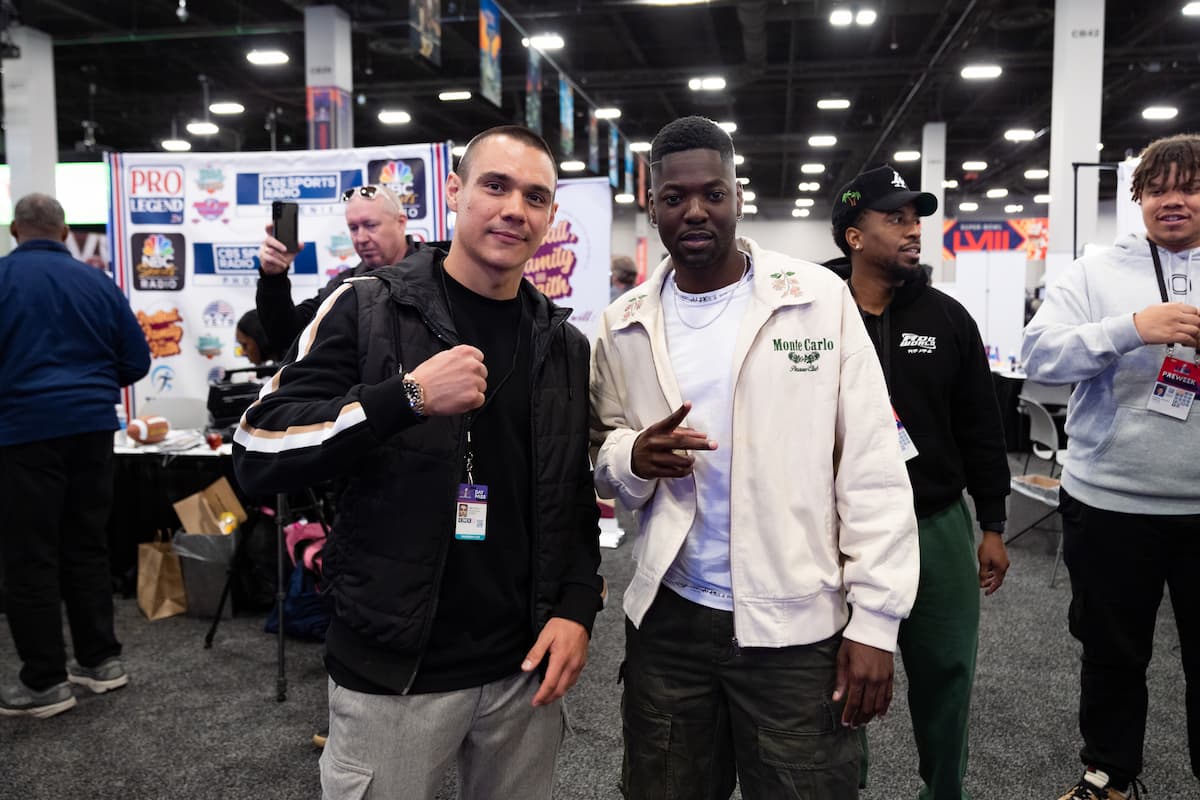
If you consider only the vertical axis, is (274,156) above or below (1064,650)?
above

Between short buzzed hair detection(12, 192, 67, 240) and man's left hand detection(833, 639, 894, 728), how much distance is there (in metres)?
3.40

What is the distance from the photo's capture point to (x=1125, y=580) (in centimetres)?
220

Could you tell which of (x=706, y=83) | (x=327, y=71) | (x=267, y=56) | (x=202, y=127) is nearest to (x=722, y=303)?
(x=327, y=71)

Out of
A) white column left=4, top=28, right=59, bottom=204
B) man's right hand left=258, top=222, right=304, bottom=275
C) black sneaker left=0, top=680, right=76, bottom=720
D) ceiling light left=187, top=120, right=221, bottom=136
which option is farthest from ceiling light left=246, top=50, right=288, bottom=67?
black sneaker left=0, top=680, right=76, bottom=720

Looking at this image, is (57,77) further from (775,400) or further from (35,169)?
(775,400)

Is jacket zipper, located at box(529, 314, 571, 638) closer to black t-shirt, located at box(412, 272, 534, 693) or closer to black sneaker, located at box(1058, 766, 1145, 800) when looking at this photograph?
black t-shirt, located at box(412, 272, 534, 693)

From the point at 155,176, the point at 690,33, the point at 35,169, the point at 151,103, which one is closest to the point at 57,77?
the point at 151,103

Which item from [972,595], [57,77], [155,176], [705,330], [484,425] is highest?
[57,77]

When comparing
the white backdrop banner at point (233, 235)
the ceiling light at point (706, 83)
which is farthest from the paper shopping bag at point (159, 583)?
the ceiling light at point (706, 83)

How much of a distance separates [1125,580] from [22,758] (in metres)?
3.44

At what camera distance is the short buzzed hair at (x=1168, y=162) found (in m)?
2.11

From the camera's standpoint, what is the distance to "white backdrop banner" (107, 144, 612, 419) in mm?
4945

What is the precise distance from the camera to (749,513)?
56.2 inches

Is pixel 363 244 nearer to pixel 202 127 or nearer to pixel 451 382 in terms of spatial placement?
pixel 451 382
